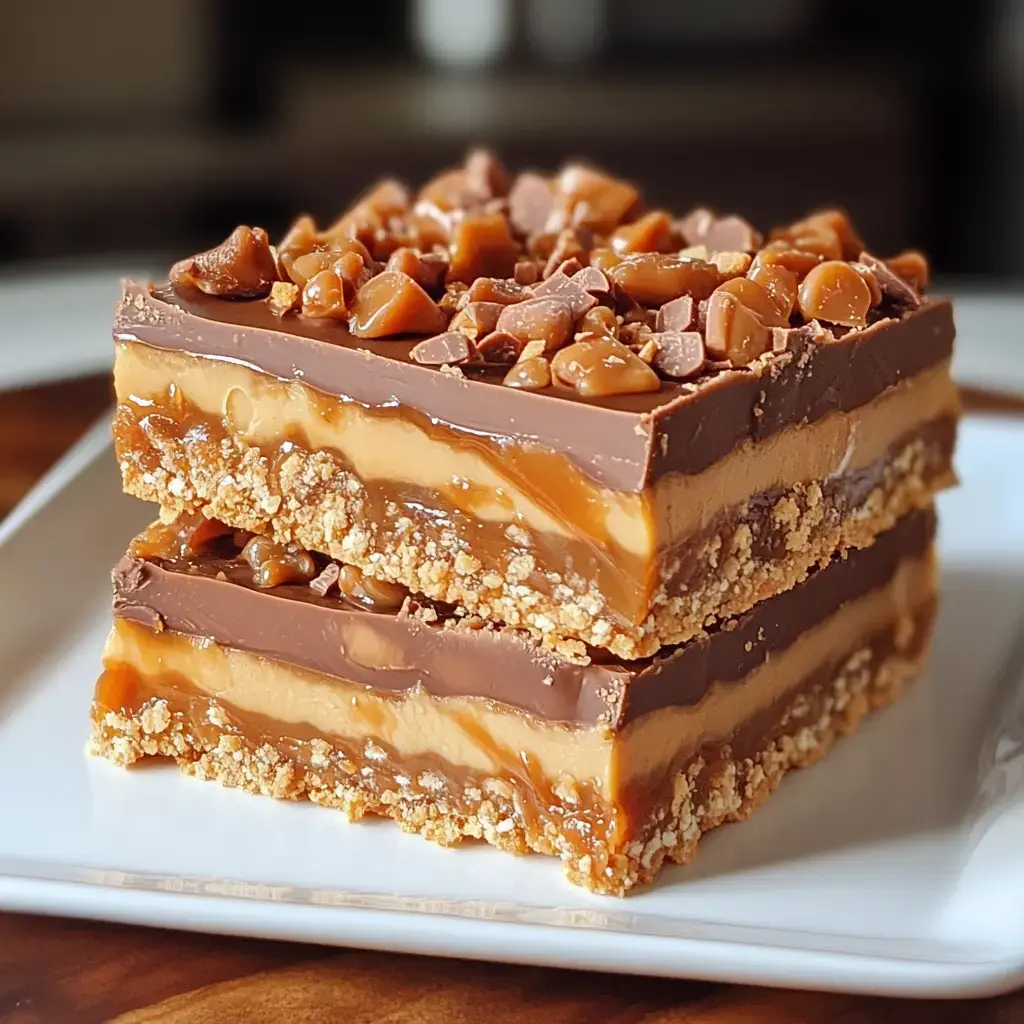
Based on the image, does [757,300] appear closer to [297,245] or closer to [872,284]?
[872,284]

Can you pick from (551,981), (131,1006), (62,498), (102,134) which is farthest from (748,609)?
(102,134)

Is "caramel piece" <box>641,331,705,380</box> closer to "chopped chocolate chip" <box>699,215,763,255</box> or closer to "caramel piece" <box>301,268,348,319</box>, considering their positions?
"caramel piece" <box>301,268,348,319</box>

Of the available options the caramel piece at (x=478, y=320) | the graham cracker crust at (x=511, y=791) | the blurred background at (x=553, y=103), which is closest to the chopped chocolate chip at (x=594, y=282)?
the caramel piece at (x=478, y=320)

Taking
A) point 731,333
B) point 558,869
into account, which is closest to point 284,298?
point 731,333

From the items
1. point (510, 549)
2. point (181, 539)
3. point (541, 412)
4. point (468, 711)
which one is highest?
point (541, 412)

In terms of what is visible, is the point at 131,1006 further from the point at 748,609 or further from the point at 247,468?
the point at 748,609

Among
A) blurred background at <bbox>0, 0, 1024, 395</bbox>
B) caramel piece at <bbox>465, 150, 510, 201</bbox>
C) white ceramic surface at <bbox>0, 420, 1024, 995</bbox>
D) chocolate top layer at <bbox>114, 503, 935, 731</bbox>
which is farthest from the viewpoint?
blurred background at <bbox>0, 0, 1024, 395</bbox>

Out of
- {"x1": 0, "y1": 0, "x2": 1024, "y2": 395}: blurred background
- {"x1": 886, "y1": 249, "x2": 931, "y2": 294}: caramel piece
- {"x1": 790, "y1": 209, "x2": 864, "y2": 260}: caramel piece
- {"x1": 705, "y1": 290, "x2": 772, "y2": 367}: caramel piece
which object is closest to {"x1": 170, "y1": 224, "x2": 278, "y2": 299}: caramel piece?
{"x1": 705, "y1": 290, "x2": 772, "y2": 367}: caramel piece
